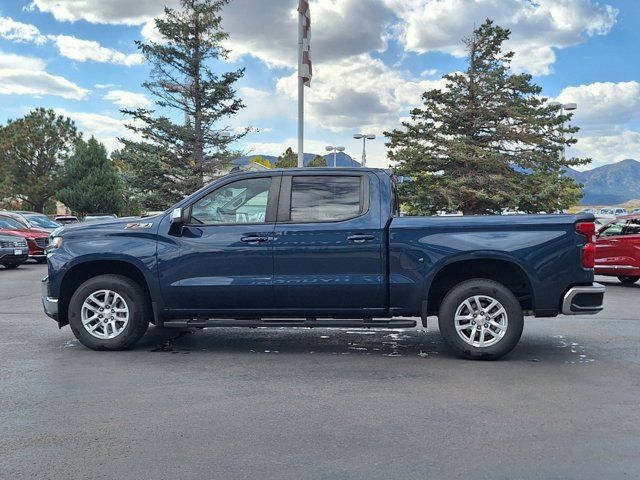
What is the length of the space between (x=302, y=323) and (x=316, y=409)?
1.73 m

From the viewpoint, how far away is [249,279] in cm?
655

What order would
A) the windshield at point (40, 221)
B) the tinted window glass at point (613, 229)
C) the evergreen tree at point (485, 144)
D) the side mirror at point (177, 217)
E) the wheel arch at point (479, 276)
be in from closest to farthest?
the wheel arch at point (479, 276)
the side mirror at point (177, 217)
the tinted window glass at point (613, 229)
the windshield at point (40, 221)
the evergreen tree at point (485, 144)

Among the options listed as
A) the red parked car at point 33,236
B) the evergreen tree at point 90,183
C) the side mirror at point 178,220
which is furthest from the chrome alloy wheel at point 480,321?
the evergreen tree at point 90,183

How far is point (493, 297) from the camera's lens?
6.33 m

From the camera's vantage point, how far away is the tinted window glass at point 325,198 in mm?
6637

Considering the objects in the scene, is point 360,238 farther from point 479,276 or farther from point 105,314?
point 105,314

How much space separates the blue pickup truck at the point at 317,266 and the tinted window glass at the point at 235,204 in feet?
0.04

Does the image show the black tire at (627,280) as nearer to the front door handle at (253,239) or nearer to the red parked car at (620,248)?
the red parked car at (620,248)

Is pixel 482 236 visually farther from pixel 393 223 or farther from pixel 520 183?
pixel 520 183

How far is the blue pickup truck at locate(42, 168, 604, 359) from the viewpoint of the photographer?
630cm

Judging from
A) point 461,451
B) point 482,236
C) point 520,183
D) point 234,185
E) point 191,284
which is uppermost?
point 520,183

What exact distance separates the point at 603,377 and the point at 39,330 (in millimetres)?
6916

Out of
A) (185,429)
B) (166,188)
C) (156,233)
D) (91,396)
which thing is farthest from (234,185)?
(166,188)

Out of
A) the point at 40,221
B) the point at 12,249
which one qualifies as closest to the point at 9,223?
the point at 40,221
